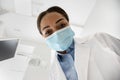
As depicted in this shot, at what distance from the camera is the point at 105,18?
160cm

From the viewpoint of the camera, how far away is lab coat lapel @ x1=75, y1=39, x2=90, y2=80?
3.96 ft

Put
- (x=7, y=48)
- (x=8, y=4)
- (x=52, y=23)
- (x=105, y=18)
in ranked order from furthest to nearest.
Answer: (x=7, y=48) → (x=8, y=4) → (x=105, y=18) → (x=52, y=23)

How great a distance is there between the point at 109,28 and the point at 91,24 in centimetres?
28

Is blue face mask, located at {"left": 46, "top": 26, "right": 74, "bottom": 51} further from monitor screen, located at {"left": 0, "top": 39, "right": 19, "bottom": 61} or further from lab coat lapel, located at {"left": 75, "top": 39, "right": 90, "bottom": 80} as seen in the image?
monitor screen, located at {"left": 0, "top": 39, "right": 19, "bottom": 61}

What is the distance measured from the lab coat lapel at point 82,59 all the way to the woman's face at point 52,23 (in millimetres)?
181

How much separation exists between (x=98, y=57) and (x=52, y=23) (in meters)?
0.36

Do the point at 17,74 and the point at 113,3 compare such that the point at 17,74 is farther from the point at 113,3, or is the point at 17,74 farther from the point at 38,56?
the point at 113,3

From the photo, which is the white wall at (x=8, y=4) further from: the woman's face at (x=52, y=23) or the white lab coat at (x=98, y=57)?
the white lab coat at (x=98, y=57)

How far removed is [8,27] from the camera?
2.27 meters

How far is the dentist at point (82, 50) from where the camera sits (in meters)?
1.17

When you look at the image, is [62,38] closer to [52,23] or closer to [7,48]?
[52,23]

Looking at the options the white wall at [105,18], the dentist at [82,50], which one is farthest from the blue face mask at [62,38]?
the white wall at [105,18]

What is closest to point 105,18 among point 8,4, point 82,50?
point 82,50

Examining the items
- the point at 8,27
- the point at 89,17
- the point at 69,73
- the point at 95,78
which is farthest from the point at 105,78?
the point at 8,27
